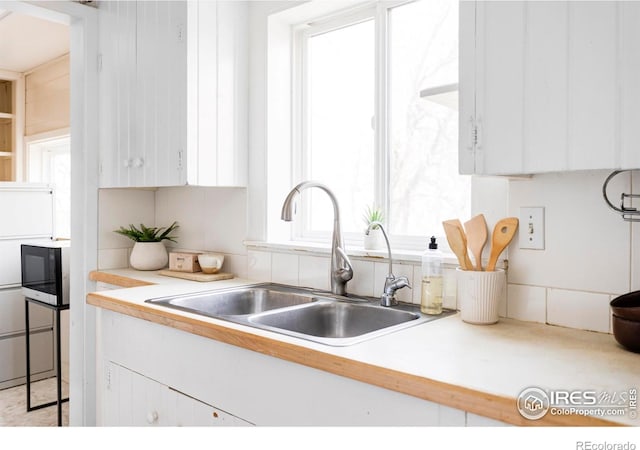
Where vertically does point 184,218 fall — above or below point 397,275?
above

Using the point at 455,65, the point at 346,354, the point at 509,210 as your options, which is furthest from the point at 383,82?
the point at 346,354

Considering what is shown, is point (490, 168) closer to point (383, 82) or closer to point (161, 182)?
point (383, 82)

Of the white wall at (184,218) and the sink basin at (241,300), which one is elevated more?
the white wall at (184,218)

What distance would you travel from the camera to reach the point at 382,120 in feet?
6.92

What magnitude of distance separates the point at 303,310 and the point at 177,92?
3.53ft

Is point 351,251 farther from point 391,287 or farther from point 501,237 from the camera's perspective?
point 501,237

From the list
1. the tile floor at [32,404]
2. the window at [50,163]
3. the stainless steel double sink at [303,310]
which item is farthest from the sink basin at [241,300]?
the window at [50,163]

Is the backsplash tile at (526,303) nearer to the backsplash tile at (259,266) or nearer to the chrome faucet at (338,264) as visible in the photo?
the chrome faucet at (338,264)

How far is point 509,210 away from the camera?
1.56 m

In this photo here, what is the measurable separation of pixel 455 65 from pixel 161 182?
129 cm

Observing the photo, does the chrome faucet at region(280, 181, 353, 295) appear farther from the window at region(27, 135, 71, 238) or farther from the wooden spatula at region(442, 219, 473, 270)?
the window at region(27, 135, 71, 238)

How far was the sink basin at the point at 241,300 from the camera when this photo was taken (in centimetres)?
190

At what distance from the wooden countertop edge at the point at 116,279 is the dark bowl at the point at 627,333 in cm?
170

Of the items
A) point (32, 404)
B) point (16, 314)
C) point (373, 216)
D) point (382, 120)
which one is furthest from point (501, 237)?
point (16, 314)
